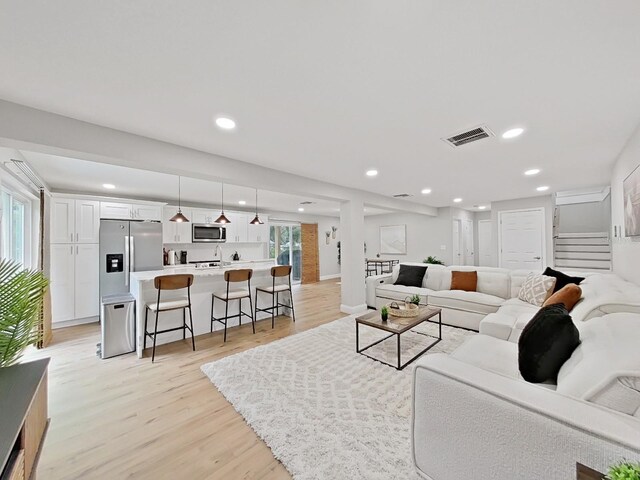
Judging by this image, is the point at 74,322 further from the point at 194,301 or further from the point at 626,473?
the point at 626,473

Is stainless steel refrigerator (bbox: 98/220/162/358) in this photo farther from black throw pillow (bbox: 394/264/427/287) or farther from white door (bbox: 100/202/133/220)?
black throw pillow (bbox: 394/264/427/287)

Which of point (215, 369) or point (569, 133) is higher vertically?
point (569, 133)

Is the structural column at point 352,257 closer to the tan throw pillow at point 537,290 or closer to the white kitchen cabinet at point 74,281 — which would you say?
the tan throw pillow at point 537,290

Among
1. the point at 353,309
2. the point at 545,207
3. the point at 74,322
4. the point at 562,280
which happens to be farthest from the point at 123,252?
the point at 545,207

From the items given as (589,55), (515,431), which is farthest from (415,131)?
(515,431)

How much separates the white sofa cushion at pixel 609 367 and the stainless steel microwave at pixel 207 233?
6.40 metres

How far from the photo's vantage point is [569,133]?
2.52 meters

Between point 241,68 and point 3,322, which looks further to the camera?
point 241,68

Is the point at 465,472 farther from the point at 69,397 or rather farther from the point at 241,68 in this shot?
the point at 69,397

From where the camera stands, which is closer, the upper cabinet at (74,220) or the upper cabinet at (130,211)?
the upper cabinet at (74,220)

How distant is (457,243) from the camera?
7.92 m

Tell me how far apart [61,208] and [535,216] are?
9.59 m

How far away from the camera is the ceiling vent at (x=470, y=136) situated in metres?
2.42

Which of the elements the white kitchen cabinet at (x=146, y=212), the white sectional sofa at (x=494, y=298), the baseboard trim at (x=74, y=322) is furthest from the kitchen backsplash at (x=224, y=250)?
the white sectional sofa at (x=494, y=298)
